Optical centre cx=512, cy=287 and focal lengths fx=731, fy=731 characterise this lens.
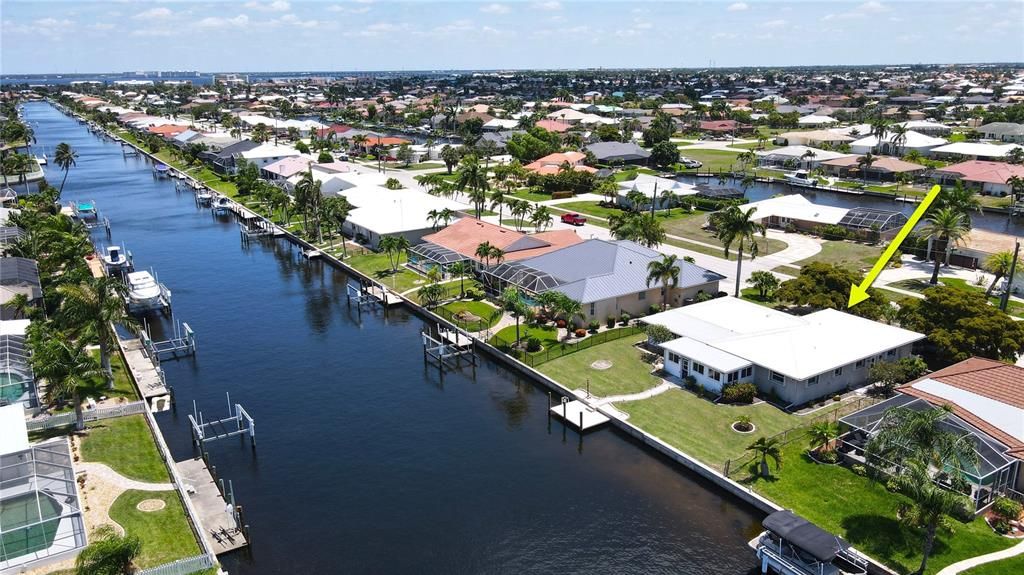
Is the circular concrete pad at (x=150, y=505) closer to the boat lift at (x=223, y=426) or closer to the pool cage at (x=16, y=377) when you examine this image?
the boat lift at (x=223, y=426)

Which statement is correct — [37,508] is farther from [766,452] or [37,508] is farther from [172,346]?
[766,452]

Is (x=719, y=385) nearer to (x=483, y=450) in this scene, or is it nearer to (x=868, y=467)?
(x=868, y=467)

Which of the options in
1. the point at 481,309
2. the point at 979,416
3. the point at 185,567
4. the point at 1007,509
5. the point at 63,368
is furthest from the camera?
the point at 481,309

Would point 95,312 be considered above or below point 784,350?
above

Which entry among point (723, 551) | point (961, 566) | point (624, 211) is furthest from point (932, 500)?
point (624, 211)

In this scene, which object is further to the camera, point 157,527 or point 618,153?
point 618,153

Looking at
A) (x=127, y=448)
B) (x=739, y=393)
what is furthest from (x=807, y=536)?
(x=127, y=448)

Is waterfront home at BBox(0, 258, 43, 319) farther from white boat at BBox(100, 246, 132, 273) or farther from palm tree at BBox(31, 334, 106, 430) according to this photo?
palm tree at BBox(31, 334, 106, 430)
